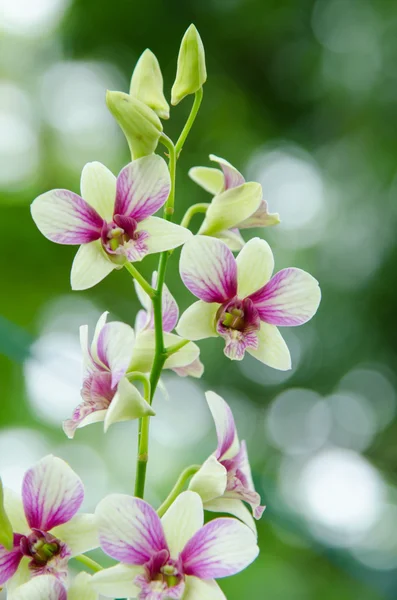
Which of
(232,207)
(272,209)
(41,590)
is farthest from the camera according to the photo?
(272,209)

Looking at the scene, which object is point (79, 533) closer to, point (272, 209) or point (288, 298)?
point (288, 298)

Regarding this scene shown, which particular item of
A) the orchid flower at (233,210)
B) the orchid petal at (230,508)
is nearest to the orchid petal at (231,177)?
the orchid flower at (233,210)

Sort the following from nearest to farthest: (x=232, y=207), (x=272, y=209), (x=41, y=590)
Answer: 1. (x=41, y=590)
2. (x=232, y=207)
3. (x=272, y=209)

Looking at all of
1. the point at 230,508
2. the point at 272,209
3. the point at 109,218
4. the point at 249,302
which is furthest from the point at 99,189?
the point at 272,209

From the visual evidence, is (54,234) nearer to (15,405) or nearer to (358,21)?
(15,405)

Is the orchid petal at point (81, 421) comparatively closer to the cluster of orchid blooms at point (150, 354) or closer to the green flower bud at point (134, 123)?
the cluster of orchid blooms at point (150, 354)

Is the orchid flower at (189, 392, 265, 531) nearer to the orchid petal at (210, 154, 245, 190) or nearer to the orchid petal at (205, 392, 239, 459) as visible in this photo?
the orchid petal at (205, 392, 239, 459)
